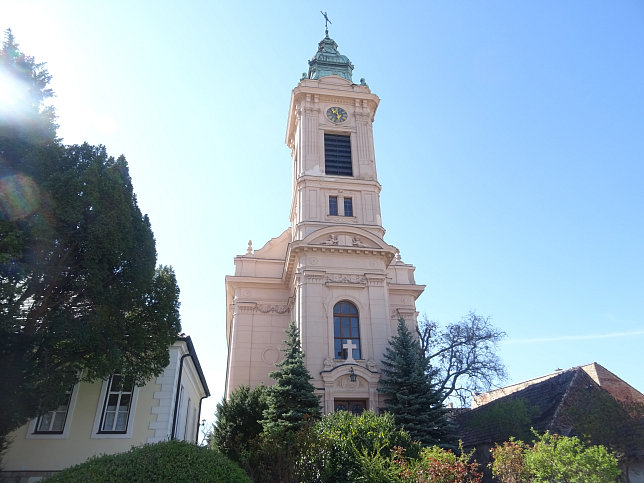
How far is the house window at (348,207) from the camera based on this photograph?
2911 cm

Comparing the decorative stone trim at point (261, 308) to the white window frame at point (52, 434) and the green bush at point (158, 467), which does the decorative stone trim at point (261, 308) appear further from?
the green bush at point (158, 467)

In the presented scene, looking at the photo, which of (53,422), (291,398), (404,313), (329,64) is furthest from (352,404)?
(329,64)

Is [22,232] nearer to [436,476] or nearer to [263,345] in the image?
[436,476]

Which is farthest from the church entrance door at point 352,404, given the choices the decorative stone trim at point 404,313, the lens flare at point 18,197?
the lens flare at point 18,197

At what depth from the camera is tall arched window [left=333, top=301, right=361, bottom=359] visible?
24.1m

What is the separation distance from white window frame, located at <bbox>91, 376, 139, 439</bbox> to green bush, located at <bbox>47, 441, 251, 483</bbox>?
4.61 metres

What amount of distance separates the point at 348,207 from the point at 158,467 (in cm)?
2142

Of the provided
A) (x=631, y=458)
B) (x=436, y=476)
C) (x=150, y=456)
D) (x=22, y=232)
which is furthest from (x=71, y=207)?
(x=631, y=458)

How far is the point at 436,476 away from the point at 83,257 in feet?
34.1

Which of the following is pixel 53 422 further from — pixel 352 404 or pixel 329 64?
pixel 329 64

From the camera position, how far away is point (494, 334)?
28.4 metres

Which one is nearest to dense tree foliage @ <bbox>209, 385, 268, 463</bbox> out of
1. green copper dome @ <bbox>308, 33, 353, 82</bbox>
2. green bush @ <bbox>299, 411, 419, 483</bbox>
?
green bush @ <bbox>299, 411, 419, 483</bbox>

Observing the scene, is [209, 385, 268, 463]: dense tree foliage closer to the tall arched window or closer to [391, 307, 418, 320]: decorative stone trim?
the tall arched window

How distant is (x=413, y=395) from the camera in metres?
20.3
